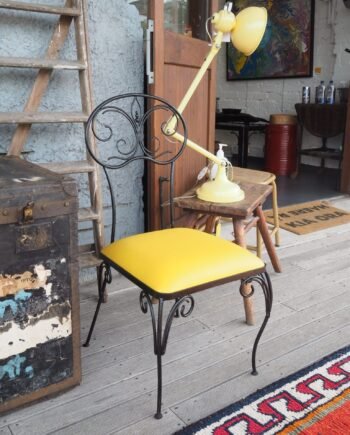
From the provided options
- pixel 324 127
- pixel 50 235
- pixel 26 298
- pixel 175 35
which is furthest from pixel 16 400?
pixel 324 127

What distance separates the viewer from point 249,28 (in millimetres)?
1924

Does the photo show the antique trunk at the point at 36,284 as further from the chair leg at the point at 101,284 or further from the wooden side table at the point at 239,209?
the wooden side table at the point at 239,209

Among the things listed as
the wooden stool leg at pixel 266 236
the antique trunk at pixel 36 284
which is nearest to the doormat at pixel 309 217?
the wooden stool leg at pixel 266 236

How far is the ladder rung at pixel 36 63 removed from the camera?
1.81 m

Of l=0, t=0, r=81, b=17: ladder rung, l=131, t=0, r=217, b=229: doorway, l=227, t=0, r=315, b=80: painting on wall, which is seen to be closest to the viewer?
l=0, t=0, r=81, b=17: ladder rung

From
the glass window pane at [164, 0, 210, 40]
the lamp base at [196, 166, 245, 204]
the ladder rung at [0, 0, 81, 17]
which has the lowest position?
the lamp base at [196, 166, 245, 204]

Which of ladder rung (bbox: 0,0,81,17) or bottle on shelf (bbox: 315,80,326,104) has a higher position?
ladder rung (bbox: 0,0,81,17)

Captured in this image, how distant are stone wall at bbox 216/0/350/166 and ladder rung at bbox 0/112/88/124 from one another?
4.34 m

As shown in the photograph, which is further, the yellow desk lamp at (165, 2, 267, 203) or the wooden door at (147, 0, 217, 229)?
the wooden door at (147, 0, 217, 229)

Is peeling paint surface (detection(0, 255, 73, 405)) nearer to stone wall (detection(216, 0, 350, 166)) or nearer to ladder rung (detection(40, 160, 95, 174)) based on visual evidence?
ladder rung (detection(40, 160, 95, 174))

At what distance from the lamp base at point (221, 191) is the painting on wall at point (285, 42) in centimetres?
438

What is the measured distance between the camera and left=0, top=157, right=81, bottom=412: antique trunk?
126 cm

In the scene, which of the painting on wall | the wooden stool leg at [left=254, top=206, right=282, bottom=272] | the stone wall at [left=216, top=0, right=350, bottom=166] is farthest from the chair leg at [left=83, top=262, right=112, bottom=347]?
the painting on wall

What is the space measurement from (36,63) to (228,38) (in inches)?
32.6
